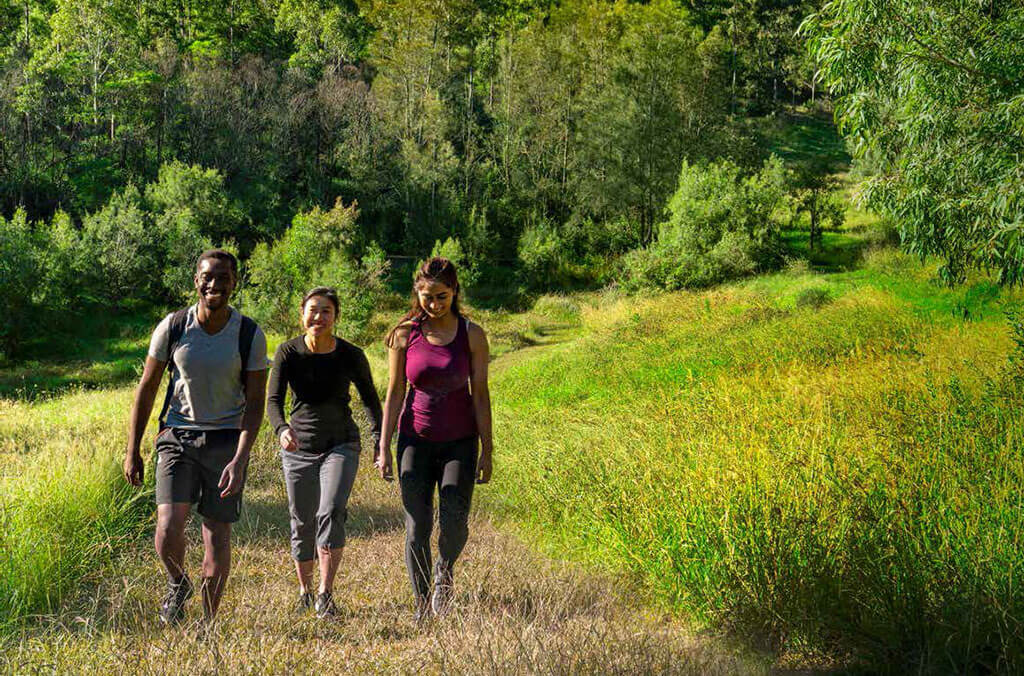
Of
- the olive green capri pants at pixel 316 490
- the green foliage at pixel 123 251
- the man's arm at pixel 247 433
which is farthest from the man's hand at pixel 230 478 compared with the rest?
the green foliage at pixel 123 251

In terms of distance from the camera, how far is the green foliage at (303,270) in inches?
1239

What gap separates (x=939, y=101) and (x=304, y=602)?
891 centimetres

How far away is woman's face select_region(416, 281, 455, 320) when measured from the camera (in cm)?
393

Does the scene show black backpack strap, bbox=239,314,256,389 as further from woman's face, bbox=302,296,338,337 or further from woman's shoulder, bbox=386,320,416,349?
woman's shoulder, bbox=386,320,416,349

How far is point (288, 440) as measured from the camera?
13.9ft

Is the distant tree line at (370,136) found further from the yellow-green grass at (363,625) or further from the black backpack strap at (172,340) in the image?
the black backpack strap at (172,340)

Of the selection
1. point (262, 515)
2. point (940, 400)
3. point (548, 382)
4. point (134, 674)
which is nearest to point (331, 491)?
point (134, 674)

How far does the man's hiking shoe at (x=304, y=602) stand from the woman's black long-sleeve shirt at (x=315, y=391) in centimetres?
78

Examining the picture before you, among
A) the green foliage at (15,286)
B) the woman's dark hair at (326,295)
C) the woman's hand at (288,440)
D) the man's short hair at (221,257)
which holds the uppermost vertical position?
the man's short hair at (221,257)

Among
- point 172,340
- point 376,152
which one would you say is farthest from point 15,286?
point 172,340

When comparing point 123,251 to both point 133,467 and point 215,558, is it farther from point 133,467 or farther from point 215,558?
point 215,558

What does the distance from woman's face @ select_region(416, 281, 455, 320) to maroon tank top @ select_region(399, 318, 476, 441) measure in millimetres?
153

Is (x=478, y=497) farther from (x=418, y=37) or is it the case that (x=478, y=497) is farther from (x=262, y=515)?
(x=418, y=37)

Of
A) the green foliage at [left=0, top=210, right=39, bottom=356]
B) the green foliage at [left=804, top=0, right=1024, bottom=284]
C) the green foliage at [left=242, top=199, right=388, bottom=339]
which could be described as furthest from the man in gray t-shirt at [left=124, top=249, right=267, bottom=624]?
the green foliage at [left=0, top=210, right=39, bottom=356]
